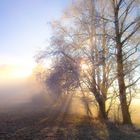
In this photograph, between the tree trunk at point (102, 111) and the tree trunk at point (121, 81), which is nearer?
the tree trunk at point (121, 81)

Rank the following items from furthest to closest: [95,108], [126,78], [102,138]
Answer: [95,108]
[126,78]
[102,138]

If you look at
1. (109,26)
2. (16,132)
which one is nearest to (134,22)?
(109,26)

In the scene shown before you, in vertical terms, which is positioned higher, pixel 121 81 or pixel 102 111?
pixel 121 81

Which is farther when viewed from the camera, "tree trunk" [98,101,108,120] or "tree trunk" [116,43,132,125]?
"tree trunk" [98,101,108,120]

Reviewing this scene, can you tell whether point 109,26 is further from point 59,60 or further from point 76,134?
point 76,134

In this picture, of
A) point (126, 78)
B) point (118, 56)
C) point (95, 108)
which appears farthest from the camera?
point (95, 108)

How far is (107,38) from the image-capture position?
27062 mm

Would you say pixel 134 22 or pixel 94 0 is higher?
pixel 94 0

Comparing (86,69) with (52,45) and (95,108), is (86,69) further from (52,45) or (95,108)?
(95,108)

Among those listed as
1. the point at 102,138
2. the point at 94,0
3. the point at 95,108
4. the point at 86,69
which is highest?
the point at 94,0

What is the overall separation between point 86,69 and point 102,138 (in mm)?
10910

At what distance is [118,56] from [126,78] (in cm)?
289

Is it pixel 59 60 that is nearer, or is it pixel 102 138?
pixel 102 138

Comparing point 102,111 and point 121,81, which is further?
point 102,111
